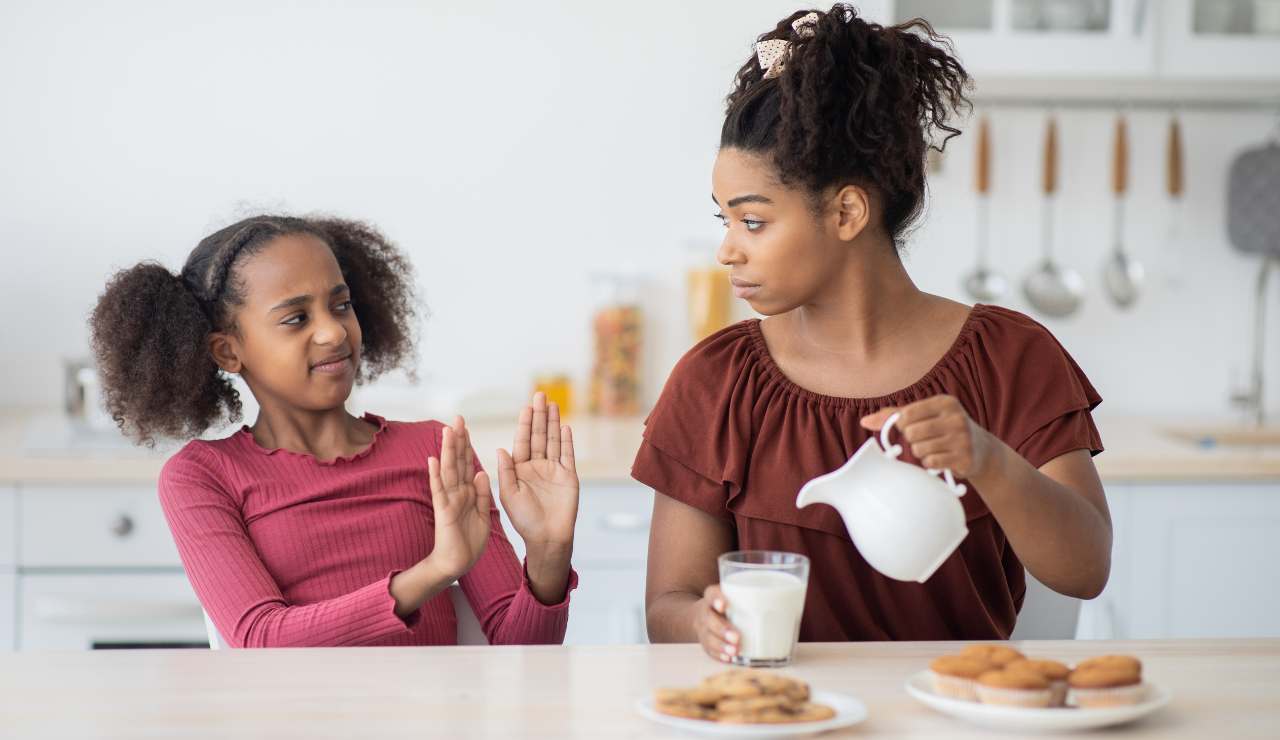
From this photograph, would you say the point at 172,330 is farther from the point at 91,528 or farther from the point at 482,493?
the point at 91,528

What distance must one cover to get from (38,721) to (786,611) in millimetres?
580

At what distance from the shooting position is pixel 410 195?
2.91 m

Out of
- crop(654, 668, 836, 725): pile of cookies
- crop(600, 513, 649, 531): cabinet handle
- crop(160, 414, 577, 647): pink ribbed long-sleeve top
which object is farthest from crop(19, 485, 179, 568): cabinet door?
crop(654, 668, 836, 725): pile of cookies

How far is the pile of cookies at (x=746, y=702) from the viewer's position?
38.2 inches

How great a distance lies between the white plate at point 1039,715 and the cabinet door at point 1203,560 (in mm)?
1547

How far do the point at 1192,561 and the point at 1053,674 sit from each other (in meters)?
1.65

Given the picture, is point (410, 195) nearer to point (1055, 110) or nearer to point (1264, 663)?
point (1055, 110)

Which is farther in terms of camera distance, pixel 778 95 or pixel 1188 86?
pixel 1188 86

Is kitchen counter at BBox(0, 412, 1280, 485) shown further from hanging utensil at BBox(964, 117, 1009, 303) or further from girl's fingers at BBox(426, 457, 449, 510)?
girl's fingers at BBox(426, 457, 449, 510)

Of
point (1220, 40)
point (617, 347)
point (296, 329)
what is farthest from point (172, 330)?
point (1220, 40)

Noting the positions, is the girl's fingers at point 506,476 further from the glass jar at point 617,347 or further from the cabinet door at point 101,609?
the glass jar at point 617,347

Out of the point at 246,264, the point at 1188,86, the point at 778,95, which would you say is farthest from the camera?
the point at 1188,86

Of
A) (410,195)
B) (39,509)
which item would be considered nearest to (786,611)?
(39,509)

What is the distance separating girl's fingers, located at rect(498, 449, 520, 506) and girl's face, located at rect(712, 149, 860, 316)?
0.29 metres
